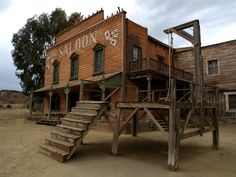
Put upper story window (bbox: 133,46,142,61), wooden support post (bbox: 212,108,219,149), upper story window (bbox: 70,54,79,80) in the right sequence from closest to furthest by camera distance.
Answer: wooden support post (bbox: 212,108,219,149) < upper story window (bbox: 133,46,142,61) < upper story window (bbox: 70,54,79,80)

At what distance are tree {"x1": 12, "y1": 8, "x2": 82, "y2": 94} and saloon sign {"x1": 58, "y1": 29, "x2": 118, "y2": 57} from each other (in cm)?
862

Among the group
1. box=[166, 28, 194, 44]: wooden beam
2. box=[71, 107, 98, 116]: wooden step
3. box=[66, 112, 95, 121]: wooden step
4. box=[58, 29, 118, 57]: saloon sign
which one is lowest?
box=[66, 112, 95, 121]: wooden step

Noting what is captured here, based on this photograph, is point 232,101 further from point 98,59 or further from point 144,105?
point 144,105

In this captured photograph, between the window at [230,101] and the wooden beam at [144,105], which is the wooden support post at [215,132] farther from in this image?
the window at [230,101]

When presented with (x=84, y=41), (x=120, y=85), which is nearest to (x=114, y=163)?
(x=120, y=85)

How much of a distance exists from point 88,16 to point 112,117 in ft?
29.7

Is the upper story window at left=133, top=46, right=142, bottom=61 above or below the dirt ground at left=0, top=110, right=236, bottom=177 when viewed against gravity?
above

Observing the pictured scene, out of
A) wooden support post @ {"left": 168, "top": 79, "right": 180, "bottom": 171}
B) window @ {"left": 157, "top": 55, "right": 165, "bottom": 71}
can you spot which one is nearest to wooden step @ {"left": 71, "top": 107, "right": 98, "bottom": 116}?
wooden support post @ {"left": 168, "top": 79, "right": 180, "bottom": 171}

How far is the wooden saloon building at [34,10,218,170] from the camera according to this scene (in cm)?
595

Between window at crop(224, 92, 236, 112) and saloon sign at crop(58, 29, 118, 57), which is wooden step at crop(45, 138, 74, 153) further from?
window at crop(224, 92, 236, 112)

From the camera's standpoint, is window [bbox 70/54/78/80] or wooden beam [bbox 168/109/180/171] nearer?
wooden beam [bbox 168/109/180/171]

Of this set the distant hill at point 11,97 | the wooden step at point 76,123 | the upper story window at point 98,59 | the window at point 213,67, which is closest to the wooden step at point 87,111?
the wooden step at point 76,123

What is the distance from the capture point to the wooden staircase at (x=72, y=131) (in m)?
5.67

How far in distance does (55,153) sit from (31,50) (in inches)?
935
